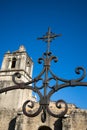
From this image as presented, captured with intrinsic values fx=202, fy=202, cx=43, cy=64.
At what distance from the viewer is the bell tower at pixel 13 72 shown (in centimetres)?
2605

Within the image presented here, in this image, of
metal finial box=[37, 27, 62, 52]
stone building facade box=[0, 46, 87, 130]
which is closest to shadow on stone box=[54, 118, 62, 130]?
stone building facade box=[0, 46, 87, 130]

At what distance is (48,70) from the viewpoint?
3.63m

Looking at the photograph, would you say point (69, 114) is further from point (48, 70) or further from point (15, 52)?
point (15, 52)

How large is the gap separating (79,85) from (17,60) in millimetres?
27637

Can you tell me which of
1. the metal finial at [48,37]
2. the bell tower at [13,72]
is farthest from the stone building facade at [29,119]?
the metal finial at [48,37]

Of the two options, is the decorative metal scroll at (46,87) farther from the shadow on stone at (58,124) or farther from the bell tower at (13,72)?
the bell tower at (13,72)

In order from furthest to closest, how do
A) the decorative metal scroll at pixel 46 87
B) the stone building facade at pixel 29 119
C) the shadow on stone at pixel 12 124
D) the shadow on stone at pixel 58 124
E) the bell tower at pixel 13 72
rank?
1. the bell tower at pixel 13 72
2. the shadow on stone at pixel 12 124
3. the shadow on stone at pixel 58 124
4. the stone building facade at pixel 29 119
5. the decorative metal scroll at pixel 46 87

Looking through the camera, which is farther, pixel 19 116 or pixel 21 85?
pixel 19 116

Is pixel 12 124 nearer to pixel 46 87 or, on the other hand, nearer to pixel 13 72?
pixel 13 72

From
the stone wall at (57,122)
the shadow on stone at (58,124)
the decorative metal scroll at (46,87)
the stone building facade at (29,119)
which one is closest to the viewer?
the decorative metal scroll at (46,87)

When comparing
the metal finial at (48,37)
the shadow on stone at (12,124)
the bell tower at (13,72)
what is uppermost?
the bell tower at (13,72)

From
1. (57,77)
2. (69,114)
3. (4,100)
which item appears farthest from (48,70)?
(4,100)

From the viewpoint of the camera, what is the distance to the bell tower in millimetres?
26047

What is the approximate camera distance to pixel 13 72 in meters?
28.9
